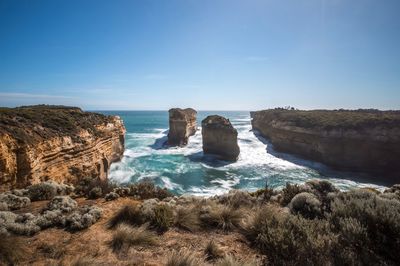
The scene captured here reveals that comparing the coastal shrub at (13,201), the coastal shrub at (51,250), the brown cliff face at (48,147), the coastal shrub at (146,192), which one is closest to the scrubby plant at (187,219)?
the coastal shrub at (51,250)

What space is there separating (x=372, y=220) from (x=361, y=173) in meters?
29.8

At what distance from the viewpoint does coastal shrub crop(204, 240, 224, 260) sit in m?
4.05

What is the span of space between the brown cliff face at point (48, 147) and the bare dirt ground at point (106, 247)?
6.81m

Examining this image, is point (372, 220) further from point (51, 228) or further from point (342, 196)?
point (51, 228)

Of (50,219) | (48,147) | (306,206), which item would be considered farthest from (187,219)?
(48,147)

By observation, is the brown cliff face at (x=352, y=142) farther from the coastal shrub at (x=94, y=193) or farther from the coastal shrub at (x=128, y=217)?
the coastal shrub at (x=94, y=193)

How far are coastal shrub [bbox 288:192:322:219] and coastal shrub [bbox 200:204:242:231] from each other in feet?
4.80

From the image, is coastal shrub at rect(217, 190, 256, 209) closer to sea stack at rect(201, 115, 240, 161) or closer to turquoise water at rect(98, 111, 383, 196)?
turquoise water at rect(98, 111, 383, 196)

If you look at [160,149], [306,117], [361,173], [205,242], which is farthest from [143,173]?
[306,117]

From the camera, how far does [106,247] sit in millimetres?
4355

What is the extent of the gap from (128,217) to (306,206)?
4.56 meters

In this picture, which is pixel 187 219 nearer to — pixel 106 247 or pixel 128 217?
pixel 128 217

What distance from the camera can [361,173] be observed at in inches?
1103

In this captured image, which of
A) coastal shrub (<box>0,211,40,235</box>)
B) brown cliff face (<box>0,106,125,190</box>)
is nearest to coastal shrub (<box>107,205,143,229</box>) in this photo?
coastal shrub (<box>0,211,40,235</box>)
